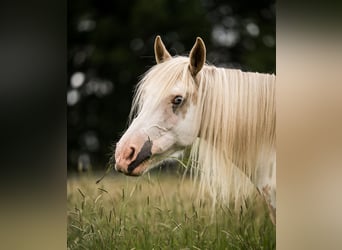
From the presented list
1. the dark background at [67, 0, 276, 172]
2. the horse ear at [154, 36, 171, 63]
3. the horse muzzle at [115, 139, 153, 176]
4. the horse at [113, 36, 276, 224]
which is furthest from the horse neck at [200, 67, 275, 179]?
→ the horse muzzle at [115, 139, 153, 176]

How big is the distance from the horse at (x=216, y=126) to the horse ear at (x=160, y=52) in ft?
0.18

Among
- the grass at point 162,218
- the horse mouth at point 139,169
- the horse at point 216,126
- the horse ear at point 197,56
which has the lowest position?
the grass at point 162,218

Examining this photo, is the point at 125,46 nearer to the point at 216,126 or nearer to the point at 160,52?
the point at 160,52

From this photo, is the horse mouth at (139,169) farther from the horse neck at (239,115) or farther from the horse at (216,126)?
the horse neck at (239,115)

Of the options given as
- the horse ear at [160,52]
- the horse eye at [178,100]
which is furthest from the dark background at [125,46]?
the horse eye at [178,100]

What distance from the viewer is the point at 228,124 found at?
3.44m

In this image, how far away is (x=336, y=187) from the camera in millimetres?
3471

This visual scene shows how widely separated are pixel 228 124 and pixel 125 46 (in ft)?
3.24

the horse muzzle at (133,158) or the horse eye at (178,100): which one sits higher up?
the horse eye at (178,100)

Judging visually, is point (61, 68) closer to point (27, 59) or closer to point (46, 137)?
point (27, 59)

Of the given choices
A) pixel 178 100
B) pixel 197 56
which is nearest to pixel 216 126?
pixel 178 100

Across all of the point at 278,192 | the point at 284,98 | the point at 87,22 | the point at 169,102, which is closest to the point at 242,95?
the point at 284,98

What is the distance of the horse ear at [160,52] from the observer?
3490 millimetres

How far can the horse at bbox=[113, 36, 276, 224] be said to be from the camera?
3.43m
